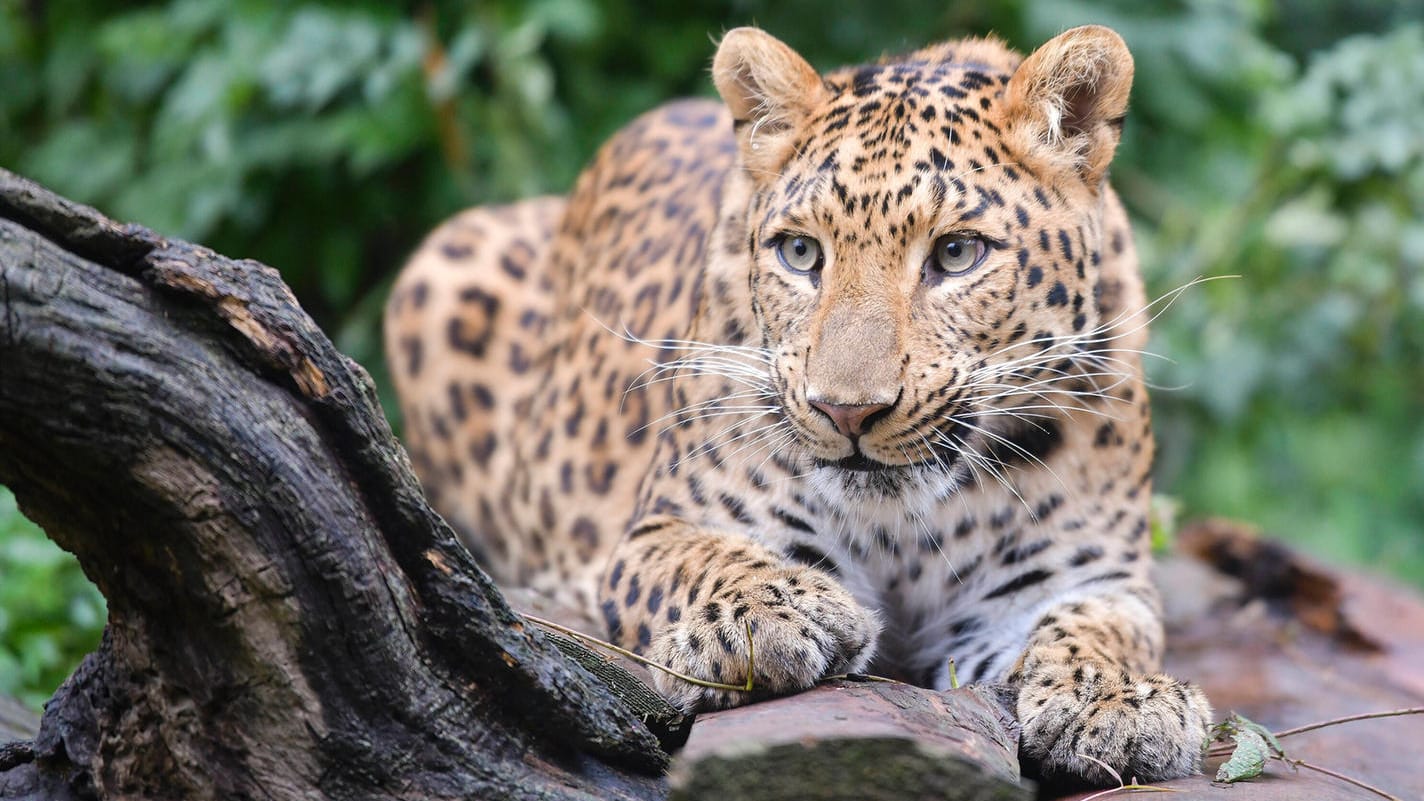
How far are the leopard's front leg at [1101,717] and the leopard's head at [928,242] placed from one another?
0.64 meters

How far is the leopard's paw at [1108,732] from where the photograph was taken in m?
3.98

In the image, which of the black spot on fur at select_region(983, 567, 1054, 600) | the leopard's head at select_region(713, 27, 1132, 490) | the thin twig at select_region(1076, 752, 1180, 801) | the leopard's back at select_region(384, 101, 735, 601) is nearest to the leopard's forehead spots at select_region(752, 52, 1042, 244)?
the leopard's head at select_region(713, 27, 1132, 490)

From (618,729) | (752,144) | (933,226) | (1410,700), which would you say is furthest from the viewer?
(1410,700)

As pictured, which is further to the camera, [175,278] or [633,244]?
[633,244]

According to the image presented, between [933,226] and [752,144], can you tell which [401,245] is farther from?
[933,226]

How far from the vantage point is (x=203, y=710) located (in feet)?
10.8

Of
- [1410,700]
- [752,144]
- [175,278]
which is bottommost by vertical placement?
[1410,700]

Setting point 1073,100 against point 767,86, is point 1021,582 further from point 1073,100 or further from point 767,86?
point 767,86

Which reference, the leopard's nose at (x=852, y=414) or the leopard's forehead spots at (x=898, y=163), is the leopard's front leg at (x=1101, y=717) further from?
the leopard's forehead spots at (x=898, y=163)

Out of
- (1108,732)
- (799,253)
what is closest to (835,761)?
(1108,732)

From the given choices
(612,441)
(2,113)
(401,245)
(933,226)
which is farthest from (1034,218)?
(2,113)

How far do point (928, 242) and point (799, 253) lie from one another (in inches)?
16.9

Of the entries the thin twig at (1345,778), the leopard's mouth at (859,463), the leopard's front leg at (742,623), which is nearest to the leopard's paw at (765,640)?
the leopard's front leg at (742,623)

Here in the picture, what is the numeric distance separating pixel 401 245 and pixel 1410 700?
6595 mm
